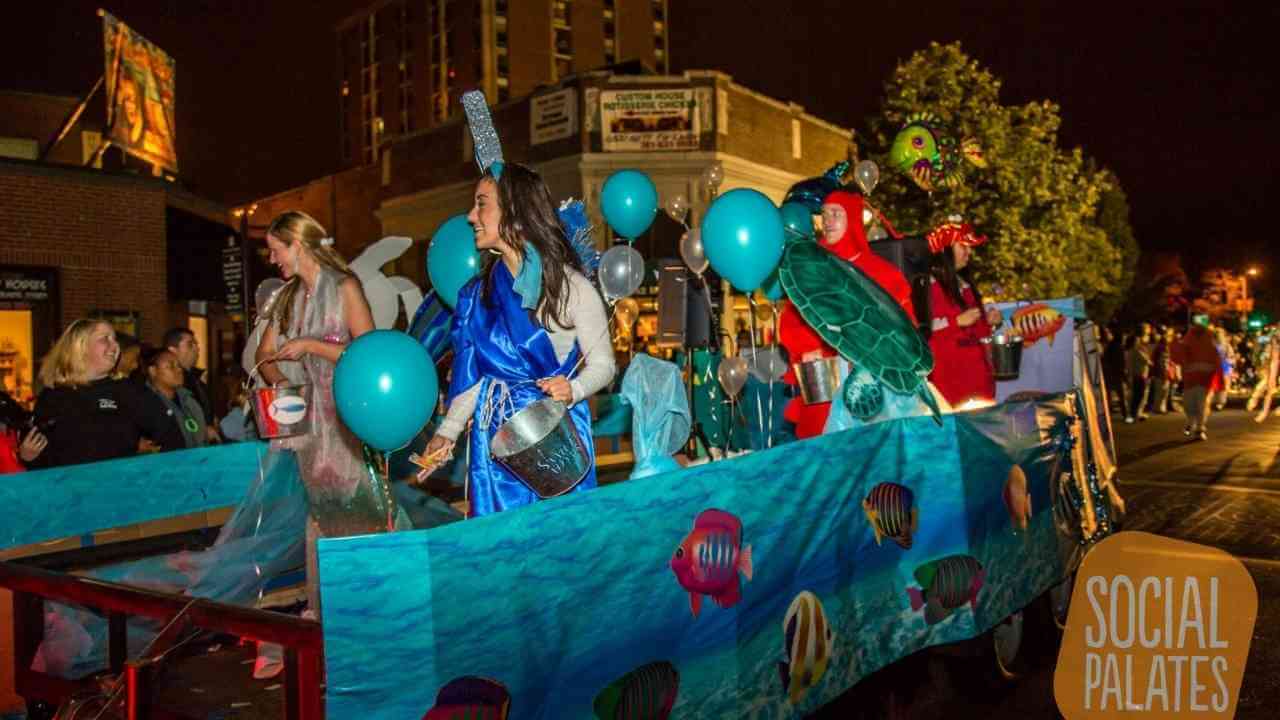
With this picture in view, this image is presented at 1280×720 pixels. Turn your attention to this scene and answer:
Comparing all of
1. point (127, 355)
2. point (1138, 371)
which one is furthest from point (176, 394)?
point (1138, 371)

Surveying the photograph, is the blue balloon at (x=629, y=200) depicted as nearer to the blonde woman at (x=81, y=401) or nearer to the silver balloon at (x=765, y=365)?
the silver balloon at (x=765, y=365)

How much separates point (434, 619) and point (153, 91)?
21.2 m

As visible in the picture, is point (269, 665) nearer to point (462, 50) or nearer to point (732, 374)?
point (732, 374)

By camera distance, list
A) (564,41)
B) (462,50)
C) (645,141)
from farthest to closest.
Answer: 1. (462,50)
2. (564,41)
3. (645,141)

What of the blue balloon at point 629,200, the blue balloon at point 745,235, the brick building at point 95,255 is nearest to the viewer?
the blue balloon at point 745,235

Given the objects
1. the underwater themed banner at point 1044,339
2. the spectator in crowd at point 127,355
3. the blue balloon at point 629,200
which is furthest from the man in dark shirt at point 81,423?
the underwater themed banner at point 1044,339

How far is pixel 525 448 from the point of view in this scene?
288cm

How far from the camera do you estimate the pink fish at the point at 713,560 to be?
2693 millimetres

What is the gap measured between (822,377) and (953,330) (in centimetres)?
188

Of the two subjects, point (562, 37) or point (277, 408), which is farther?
point (562, 37)

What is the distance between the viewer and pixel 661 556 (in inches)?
102

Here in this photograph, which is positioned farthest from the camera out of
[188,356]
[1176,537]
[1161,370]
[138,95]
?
[138,95]

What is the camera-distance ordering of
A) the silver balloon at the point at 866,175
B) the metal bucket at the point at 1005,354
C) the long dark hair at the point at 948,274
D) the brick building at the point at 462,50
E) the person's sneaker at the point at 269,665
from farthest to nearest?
1. the brick building at the point at 462,50
2. the silver balloon at the point at 866,175
3. the metal bucket at the point at 1005,354
4. the long dark hair at the point at 948,274
5. the person's sneaker at the point at 269,665

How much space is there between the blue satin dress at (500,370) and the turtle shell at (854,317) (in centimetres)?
130
